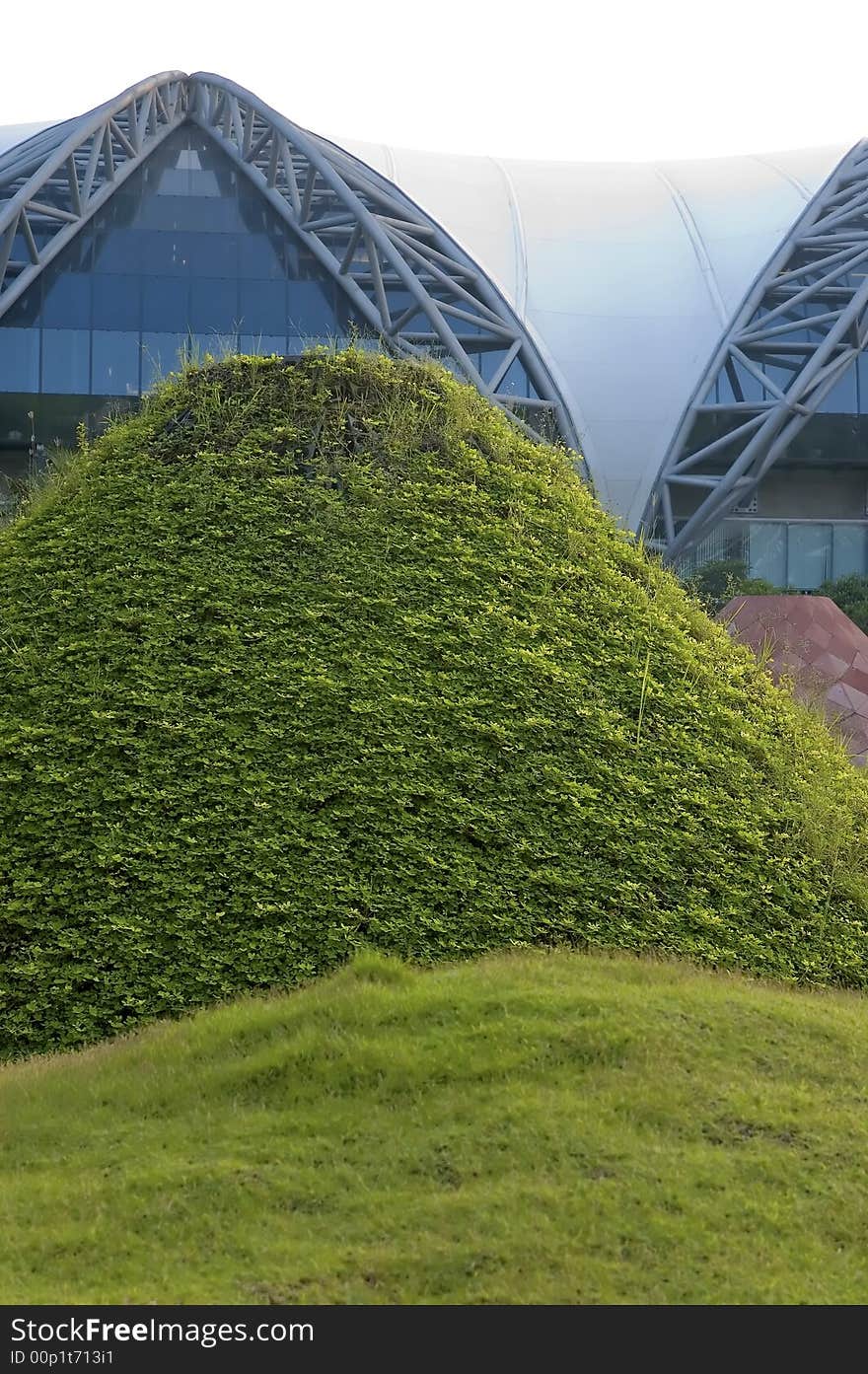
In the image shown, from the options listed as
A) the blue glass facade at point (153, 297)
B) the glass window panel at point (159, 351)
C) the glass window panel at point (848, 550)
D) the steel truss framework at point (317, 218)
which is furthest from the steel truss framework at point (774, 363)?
the glass window panel at point (159, 351)

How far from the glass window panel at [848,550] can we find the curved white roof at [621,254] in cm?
588

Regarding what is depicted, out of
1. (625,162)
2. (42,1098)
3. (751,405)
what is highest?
(625,162)

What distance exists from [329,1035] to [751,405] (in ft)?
93.6

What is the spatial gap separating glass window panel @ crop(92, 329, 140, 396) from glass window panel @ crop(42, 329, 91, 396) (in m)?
0.25

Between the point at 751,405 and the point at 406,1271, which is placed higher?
the point at 751,405

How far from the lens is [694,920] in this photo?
818 cm

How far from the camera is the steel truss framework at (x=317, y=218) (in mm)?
31422

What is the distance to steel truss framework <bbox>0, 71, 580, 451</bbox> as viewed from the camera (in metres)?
31.4

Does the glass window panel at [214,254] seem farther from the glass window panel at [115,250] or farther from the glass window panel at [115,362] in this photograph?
the glass window panel at [115,362]

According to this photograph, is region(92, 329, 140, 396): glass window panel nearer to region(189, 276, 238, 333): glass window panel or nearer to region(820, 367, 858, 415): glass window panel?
region(189, 276, 238, 333): glass window panel

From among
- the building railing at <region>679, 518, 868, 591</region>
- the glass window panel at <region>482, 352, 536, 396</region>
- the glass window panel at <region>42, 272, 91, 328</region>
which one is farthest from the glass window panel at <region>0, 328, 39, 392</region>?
the building railing at <region>679, 518, 868, 591</region>

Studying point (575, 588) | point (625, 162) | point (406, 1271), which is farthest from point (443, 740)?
point (625, 162)

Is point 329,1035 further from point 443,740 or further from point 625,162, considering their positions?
point 625,162

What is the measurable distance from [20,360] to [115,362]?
2.41 m
